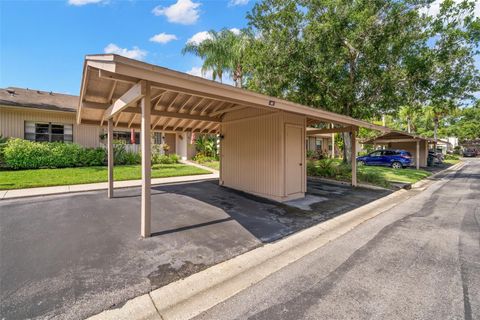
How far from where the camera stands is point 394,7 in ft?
35.1

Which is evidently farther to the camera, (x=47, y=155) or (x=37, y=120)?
(x=37, y=120)

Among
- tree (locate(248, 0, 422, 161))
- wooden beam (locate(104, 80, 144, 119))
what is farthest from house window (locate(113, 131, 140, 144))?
wooden beam (locate(104, 80, 144, 119))

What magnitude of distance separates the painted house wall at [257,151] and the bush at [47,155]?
26.7ft

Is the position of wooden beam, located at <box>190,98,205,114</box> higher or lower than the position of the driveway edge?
higher

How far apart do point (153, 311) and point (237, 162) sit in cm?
627

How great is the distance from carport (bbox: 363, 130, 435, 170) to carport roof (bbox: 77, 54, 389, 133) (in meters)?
9.20

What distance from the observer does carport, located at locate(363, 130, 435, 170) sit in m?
16.6

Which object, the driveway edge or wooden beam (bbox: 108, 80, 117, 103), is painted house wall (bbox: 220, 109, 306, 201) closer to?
the driveway edge

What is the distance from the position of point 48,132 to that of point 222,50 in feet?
41.7

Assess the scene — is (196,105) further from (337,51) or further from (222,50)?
(222,50)

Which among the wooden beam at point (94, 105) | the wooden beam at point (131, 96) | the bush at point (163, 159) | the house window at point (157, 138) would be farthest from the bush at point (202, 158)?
the wooden beam at point (131, 96)

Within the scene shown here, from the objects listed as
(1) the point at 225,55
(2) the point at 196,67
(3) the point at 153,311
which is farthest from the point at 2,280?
(2) the point at 196,67

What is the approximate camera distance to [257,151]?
7.48 metres

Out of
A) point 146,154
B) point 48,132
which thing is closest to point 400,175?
point 146,154
